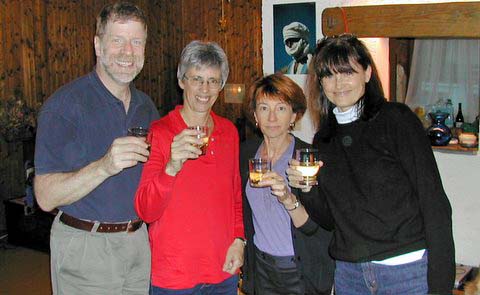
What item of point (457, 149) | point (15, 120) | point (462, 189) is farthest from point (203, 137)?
point (15, 120)

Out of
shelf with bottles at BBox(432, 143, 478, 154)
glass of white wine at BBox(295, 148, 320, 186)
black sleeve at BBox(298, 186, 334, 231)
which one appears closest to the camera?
glass of white wine at BBox(295, 148, 320, 186)

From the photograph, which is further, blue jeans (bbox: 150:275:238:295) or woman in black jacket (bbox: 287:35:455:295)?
blue jeans (bbox: 150:275:238:295)

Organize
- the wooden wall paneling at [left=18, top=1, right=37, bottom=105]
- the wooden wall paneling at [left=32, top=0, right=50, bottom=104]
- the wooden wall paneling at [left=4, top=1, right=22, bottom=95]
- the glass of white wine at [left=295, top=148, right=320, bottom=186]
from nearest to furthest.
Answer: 1. the glass of white wine at [left=295, top=148, right=320, bottom=186]
2. the wooden wall paneling at [left=4, top=1, right=22, bottom=95]
3. the wooden wall paneling at [left=18, top=1, right=37, bottom=105]
4. the wooden wall paneling at [left=32, top=0, right=50, bottom=104]

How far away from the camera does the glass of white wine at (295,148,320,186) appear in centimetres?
234

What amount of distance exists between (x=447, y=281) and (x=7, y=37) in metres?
6.01

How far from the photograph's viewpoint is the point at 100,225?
238cm

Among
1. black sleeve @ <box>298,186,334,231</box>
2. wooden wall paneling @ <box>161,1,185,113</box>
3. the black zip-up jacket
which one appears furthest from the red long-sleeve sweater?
wooden wall paneling @ <box>161,1,185,113</box>

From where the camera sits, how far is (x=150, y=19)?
8.77 meters

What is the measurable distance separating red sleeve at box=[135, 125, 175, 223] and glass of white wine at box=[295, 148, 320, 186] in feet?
1.70

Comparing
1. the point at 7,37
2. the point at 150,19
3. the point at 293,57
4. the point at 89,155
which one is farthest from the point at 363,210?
the point at 150,19

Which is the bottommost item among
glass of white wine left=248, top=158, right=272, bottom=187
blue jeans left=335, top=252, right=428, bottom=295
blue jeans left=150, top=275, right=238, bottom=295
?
blue jeans left=150, top=275, right=238, bottom=295

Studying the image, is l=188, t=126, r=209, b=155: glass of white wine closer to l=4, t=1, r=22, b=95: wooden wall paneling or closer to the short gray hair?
the short gray hair

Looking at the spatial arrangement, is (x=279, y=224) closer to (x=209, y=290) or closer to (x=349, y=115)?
(x=209, y=290)

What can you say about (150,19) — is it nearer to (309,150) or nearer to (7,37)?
(7,37)
